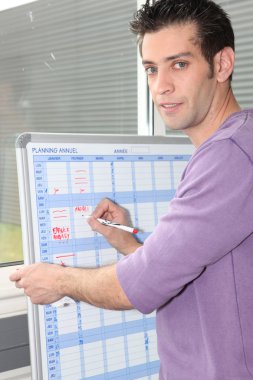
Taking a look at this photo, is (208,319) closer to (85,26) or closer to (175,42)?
(175,42)

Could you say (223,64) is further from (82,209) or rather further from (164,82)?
(82,209)

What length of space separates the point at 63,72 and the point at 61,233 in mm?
1055

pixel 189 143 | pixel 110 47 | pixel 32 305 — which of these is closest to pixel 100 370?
pixel 32 305

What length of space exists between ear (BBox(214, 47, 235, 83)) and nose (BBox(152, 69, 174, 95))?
13cm

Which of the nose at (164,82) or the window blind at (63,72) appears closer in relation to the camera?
the nose at (164,82)

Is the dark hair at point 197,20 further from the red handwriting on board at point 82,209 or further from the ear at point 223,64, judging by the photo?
the red handwriting on board at point 82,209

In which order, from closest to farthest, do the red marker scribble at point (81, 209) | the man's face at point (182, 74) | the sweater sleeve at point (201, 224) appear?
1. the sweater sleeve at point (201, 224)
2. the man's face at point (182, 74)
3. the red marker scribble at point (81, 209)

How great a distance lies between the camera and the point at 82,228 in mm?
1349

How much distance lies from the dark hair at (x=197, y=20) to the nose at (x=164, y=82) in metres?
0.11

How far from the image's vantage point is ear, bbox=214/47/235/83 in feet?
4.18

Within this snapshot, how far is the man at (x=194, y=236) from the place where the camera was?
3.16 feet

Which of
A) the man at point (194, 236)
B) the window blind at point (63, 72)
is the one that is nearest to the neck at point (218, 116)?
the man at point (194, 236)

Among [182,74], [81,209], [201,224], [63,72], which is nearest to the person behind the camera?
[201,224]

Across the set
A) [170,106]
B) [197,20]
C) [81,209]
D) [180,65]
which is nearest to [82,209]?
[81,209]
